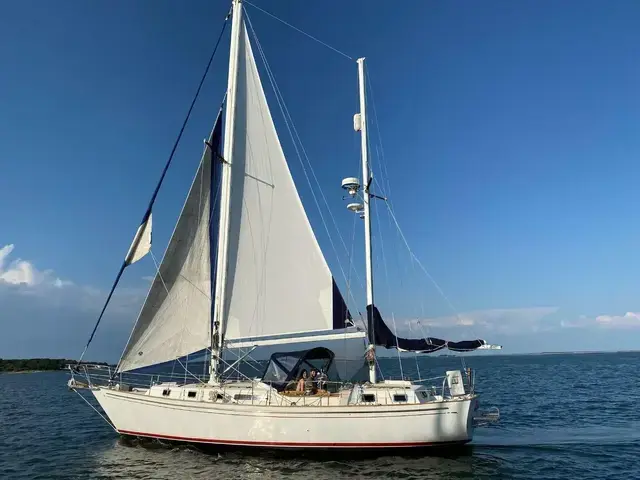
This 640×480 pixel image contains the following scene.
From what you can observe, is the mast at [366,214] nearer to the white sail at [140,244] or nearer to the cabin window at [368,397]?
the cabin window at [368,397]

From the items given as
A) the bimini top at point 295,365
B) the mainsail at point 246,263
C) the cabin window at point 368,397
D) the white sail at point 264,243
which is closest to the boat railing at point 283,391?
the cabin window at point 368,397

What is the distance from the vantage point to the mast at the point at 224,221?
781 inches

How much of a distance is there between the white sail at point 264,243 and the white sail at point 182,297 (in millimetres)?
1276

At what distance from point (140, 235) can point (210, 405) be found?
299 inches

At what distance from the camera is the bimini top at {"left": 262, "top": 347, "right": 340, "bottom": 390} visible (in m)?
18.8

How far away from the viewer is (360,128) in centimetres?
2111

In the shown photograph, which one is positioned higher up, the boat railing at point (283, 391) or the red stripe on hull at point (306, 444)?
the boat railing at point (283, 391)

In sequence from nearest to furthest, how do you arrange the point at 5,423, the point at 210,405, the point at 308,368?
the point at 210,405, the point at 308,368, the point at 5,423

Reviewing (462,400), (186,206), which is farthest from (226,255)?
(462,400)

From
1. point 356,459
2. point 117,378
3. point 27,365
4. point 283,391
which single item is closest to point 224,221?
point 283,391

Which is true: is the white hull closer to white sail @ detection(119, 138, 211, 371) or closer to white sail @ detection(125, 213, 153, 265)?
white sail @ detection(119, 138, 211, 371)

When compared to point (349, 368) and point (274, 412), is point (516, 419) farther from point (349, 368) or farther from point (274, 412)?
point (274, 412)

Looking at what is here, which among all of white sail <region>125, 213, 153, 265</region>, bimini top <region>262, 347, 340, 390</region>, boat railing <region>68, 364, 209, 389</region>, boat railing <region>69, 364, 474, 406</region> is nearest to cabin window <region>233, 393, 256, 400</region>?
boat railing <region>69, 364, 474, 406</region>

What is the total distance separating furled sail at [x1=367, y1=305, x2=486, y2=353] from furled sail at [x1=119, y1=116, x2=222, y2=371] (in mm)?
7214
